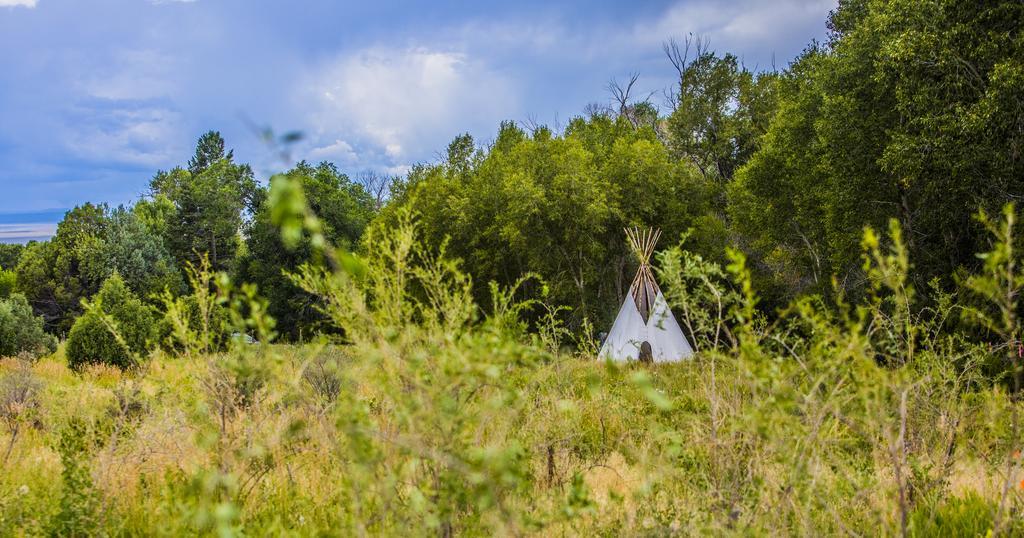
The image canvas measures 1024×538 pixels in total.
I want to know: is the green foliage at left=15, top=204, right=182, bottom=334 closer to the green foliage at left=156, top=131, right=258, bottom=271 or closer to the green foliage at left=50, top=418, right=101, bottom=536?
the green foliage at left=156, top=131, right=258, bottom=271

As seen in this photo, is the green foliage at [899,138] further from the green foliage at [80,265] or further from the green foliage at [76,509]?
the green foliage at [80,265]

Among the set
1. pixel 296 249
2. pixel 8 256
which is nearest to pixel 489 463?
pixel 296 249

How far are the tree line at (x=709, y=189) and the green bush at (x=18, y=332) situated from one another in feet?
1.01

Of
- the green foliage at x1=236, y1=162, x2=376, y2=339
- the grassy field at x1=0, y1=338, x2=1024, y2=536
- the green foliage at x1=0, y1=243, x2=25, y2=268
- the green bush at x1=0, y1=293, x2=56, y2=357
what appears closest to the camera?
the grassy field at x1=0, y1=338, x2=1024, y2=536

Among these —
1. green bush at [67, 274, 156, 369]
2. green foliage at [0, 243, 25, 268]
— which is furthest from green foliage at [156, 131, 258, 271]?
green bush at [67, 274, 156, 369]

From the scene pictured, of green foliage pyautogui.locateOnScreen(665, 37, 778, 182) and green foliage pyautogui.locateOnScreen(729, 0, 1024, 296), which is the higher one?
green foliage pyautogui.locateOnScreen(665, 37, 778, 182)

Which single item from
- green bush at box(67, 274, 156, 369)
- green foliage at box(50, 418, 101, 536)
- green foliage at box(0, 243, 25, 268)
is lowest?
green foliage at box(50, 418, 101, 536)

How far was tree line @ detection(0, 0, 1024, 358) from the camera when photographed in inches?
353

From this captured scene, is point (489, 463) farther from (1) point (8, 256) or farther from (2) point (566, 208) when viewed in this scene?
(1) point (8, 256)

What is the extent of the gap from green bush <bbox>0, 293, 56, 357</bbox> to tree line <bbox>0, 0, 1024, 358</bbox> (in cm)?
31

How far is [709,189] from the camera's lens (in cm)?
1977

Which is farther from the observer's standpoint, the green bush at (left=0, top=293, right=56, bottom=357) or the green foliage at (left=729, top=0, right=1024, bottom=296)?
the green bush at (left=0, top=293, right=56, bottom=357)

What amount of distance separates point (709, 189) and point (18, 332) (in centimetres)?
2025

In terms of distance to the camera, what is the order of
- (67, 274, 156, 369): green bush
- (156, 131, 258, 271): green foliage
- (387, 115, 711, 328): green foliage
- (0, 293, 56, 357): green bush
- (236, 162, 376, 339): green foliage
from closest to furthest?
(67, 274, 156, 369): green bush
(0, 293, 56, 357): green bush
(387, 115, 711, 328): green foliage
(236, 162, 376, 339): green foliage
(156, 131, 258, 271): green foliage
